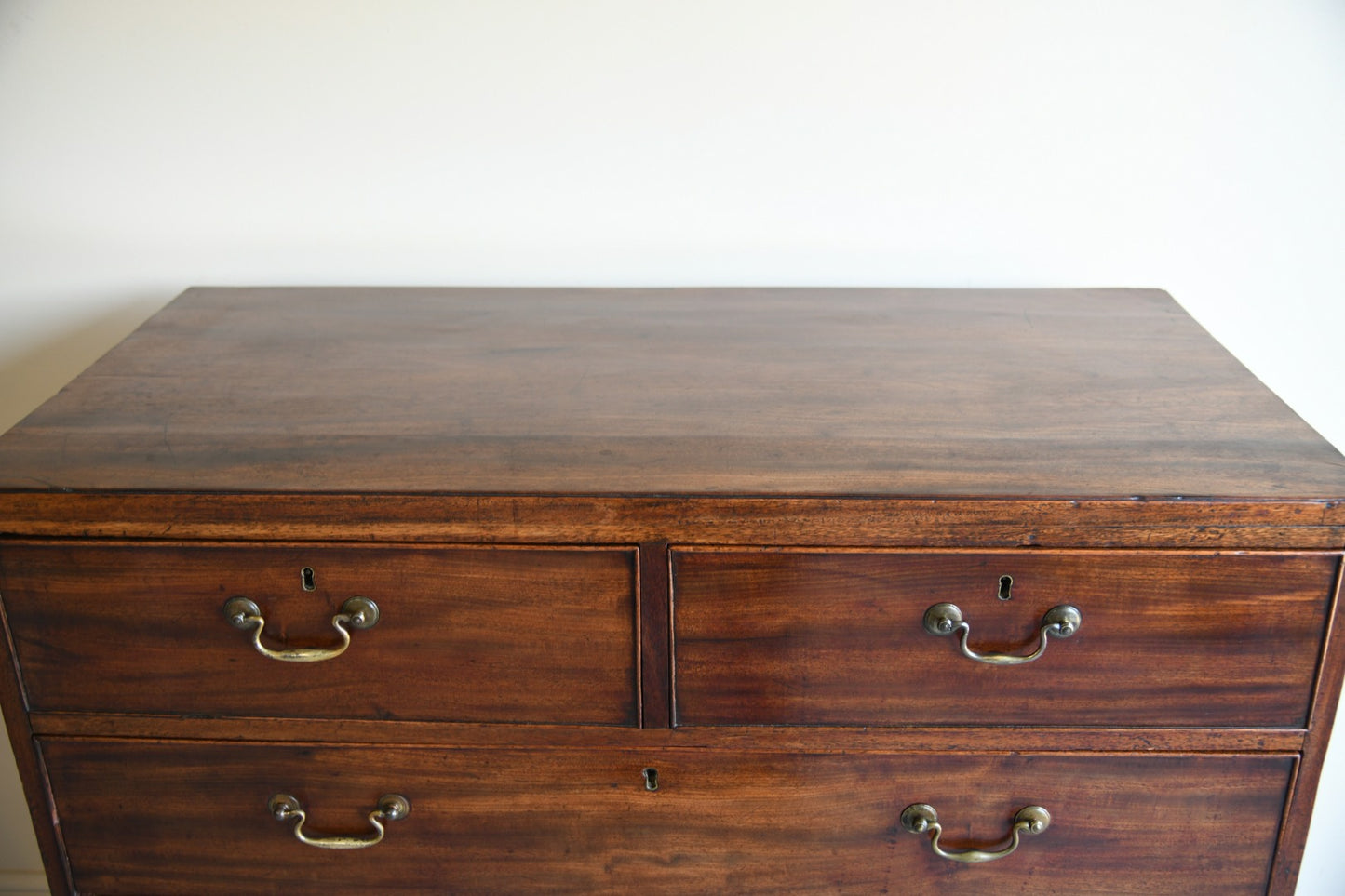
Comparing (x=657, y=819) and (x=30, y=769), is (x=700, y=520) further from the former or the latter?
(x=30, y=769)

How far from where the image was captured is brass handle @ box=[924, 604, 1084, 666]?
38.3 inches

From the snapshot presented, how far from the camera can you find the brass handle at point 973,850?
105cm

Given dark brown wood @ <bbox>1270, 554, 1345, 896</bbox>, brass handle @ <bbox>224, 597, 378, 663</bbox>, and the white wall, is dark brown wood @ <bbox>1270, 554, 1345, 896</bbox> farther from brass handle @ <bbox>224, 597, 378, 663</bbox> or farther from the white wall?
brass handle @ <bbox>224, 597, 378, 663</bbox>

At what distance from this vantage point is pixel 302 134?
140 centimetres

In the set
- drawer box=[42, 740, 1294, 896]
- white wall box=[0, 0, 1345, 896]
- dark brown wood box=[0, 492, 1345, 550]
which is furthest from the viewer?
white wall box=[0, 0, 1345, 896]

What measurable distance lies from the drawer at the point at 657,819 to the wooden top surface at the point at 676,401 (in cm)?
26

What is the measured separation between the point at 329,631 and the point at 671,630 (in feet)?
0.96

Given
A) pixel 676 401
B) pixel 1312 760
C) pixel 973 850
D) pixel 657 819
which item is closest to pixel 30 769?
pixel 657 819

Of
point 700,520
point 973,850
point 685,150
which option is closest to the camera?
point 700,520

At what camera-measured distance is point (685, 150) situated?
4.59ft

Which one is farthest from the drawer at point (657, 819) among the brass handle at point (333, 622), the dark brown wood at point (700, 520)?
the dark brown wood at point (700, 520)

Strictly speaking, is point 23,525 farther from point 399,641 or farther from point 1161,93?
point 1161,93

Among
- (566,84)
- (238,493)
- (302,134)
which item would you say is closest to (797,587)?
(238,493)

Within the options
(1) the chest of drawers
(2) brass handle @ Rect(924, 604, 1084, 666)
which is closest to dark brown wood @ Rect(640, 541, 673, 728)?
(1) the chest of drawers
